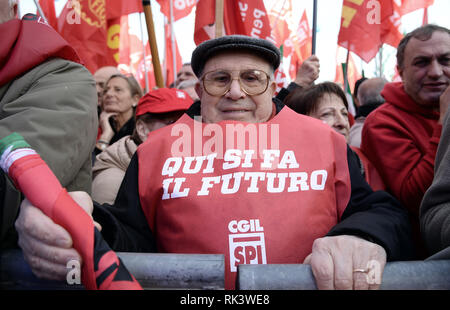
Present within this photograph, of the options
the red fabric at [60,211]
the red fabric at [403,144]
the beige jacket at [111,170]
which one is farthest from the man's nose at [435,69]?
the red fabric at [60,211]

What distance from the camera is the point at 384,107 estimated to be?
7.91ft

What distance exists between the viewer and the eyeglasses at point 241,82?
71.8 inches

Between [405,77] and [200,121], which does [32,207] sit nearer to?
[200,121]

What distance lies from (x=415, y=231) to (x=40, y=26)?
1951mm

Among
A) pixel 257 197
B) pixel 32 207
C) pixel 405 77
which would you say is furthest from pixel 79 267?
pixel 405 77

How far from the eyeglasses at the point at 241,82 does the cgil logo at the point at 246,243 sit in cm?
64

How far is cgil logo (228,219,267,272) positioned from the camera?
1.43m

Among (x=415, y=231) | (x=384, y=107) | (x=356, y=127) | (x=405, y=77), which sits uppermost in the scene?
(x=405, y=77)

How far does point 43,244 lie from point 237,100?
109cm

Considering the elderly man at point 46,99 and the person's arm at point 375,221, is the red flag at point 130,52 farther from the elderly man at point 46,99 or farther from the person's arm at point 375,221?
the person's arm at point 375,221

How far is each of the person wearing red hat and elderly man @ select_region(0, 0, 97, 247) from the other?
2.94 ft

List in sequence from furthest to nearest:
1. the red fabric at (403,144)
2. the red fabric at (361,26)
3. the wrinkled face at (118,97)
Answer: the red fabric at (361,26), the wrinkled face at (118,97), the red fabric at (403,144)

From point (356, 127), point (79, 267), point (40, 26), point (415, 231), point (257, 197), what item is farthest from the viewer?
point (356, 127)

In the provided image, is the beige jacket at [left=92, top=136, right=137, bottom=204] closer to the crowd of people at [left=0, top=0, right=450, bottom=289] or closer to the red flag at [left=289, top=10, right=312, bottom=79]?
the crowd of people at [left=0, top=0, right=450, bottom=289]
